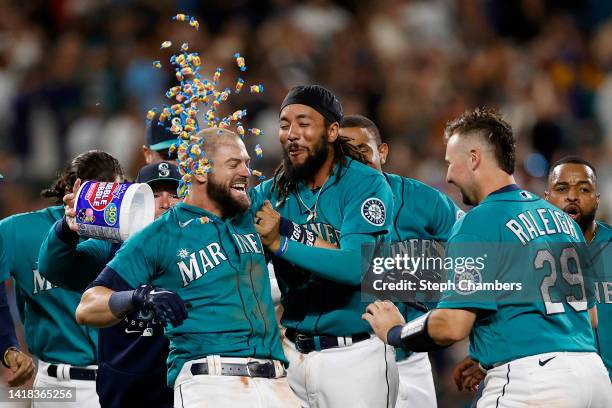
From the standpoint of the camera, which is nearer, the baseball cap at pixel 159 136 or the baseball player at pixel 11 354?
the baseball player at pixel 11 354

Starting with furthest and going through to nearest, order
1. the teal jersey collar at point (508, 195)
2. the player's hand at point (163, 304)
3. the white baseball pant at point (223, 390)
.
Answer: the teal jersey collar at point (508, 195), the white baseball pant at point (223, 390), the player's hand at point (163, 304)

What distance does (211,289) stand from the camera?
5.26 m

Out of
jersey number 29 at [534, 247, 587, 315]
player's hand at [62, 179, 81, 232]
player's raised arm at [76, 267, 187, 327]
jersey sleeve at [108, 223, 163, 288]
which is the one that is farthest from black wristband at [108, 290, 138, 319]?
jersey number 29 at [534, 247, 587, 315]

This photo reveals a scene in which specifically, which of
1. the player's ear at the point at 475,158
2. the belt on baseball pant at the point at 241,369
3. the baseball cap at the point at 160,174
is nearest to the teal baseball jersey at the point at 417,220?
the player's ear at the point at 475,158

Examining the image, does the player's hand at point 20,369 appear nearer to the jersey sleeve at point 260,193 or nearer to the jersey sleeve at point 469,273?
the jersey sleeve at point 260,193

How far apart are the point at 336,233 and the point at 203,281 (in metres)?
1.17

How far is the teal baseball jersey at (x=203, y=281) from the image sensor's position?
520cm

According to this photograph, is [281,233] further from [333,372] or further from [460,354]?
[460,354]

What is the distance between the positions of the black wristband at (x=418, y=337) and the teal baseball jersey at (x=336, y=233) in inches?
23.7

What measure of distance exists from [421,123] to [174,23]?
3510mm

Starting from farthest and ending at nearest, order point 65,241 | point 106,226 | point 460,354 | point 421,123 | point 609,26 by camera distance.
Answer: point 609,26 < point 421,123 < point 460,354 < point 65,241 < point 106,226

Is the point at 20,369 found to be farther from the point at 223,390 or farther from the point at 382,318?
the point at 382,318

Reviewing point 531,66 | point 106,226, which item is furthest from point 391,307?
point 531,66

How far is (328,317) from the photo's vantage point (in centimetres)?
607
